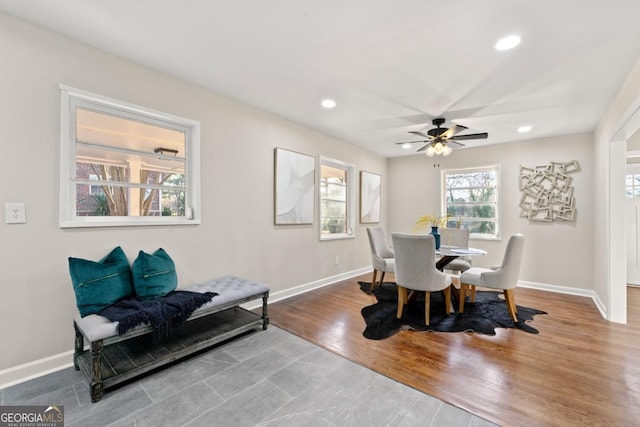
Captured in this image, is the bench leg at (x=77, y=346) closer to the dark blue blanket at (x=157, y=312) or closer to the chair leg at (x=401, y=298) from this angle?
the dark blue blanket at (x=157, y=312)

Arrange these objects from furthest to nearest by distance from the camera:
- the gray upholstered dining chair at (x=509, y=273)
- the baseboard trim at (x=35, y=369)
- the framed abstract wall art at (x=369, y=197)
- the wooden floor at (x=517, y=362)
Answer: the framed abstract wall art at (x=369, y=197) → the gray upholstered dining chair at (x=509, y=273) → the baseboard trim at (x=35, y=369) → the wooden floor at (x=517, y=362)

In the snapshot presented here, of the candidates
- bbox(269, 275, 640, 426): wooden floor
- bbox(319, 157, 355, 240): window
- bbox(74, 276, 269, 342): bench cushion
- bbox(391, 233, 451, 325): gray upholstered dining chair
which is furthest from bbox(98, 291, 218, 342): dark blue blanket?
bbox(319, 157, 355, 240): window

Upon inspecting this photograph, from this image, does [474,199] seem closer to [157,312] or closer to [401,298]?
[401,298]

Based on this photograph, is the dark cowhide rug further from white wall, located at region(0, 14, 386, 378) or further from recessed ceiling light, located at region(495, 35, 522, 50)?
recessed ceiling light, located at region(495, 35, 522, 50)

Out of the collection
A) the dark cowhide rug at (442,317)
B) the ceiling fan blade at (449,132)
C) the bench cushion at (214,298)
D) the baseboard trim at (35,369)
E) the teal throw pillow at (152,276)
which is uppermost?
the ceiling fan blade at (449,132)

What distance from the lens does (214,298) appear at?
252 cm

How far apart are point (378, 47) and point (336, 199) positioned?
3.13m

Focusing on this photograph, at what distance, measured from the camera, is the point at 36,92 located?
207 centimetres

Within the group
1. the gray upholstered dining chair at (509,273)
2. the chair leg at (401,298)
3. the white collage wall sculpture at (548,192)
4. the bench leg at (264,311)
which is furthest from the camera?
the white collage wall sculpture at (548,192)

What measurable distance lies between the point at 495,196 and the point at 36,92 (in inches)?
241

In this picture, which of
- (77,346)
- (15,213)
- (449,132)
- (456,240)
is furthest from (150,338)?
(456,240)

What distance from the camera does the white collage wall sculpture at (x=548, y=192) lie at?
445cm

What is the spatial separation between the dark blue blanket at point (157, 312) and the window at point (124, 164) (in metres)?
0.74

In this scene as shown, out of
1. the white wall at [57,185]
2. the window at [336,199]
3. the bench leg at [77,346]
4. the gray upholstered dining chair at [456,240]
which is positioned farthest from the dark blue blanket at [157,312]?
the gray upholstered dining chair at [456,240]
